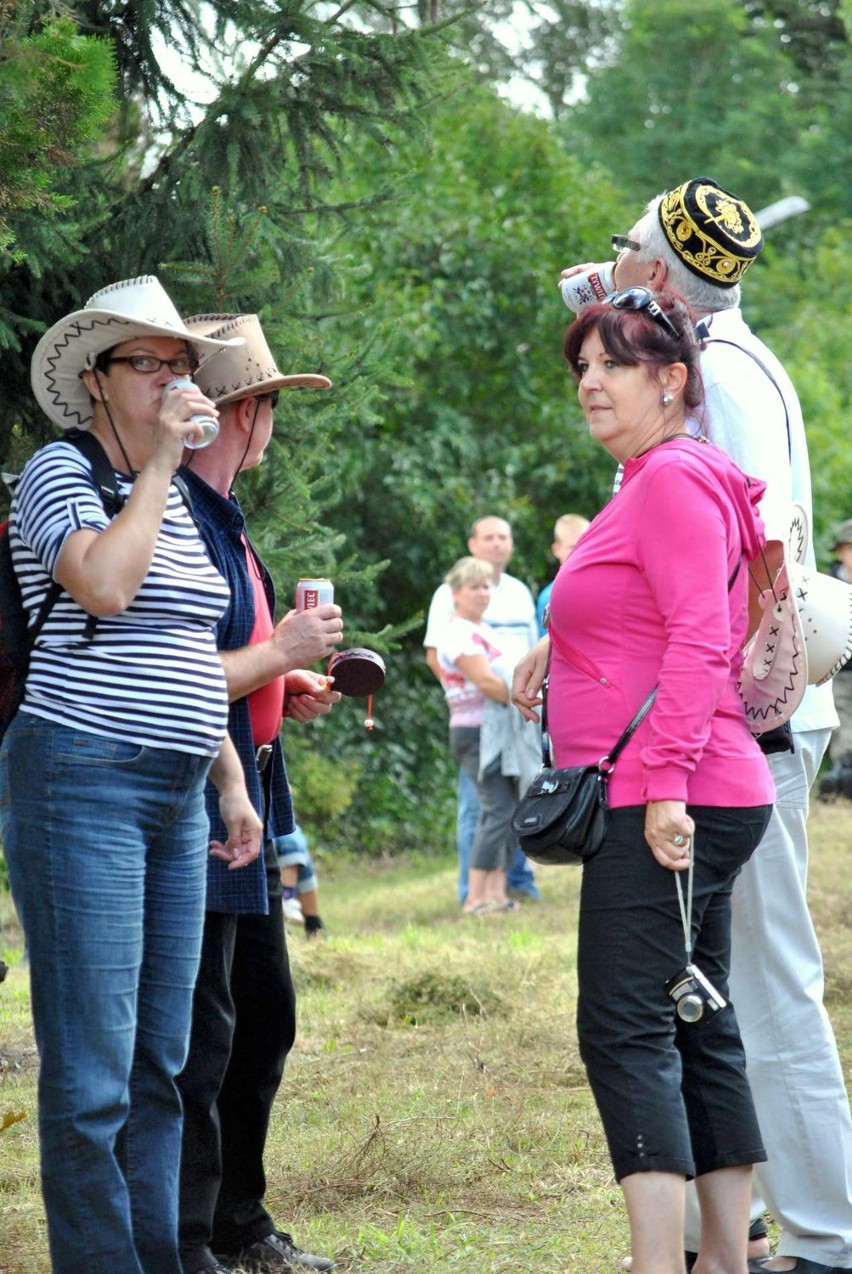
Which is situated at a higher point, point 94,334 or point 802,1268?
point 94,334

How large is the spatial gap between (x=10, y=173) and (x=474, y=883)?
6617 millimetres

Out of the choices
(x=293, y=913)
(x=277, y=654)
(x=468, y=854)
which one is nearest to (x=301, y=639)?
(x=277, y=654)

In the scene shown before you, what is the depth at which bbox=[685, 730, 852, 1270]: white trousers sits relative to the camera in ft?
11.6

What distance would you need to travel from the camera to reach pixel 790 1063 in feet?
11.7

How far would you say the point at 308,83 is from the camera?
5133 mm

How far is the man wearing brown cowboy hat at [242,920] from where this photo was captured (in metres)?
3.49

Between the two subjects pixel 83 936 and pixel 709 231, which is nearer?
pixel 83 936

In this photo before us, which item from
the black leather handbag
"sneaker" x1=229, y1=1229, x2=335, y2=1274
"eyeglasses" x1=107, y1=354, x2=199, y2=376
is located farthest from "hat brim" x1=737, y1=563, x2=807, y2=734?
"sneaker" x1=229, y1=1229, x2=335, y2=1274

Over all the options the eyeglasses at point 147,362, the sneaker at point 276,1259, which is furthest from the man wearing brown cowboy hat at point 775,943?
the eyeglasses at point 147,362

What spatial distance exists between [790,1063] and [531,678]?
1035 millimetres

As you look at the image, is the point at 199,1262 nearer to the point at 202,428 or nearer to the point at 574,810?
the point at 574,810

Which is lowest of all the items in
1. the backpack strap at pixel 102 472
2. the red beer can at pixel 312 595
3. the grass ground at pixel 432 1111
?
the grass ground at pixel 432 1111

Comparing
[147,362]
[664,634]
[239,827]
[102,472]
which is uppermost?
[147,362]

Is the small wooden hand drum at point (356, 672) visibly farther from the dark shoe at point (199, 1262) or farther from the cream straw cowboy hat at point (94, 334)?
the dark shoe at point (199, 1262)
